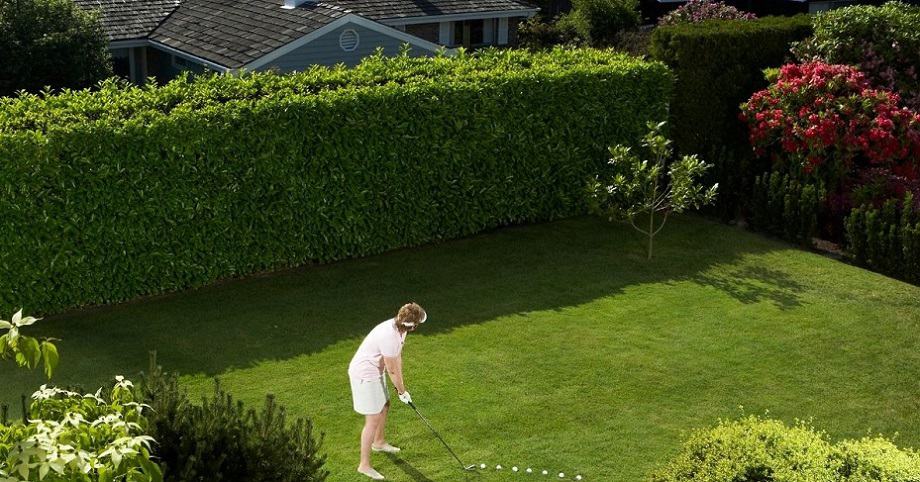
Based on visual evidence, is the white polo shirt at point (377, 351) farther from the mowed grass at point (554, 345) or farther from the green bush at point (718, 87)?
the green bush at point (718, 87)

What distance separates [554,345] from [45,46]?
16.6 metres

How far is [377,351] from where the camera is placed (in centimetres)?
1230

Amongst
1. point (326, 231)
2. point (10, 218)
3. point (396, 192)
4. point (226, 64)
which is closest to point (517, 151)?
point (396, 192)

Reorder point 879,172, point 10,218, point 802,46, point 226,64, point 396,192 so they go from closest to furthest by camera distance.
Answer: point 10,218
point 396,192
point 879,172
point 802,46
point 226,64

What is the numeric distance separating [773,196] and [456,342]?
7.95 meters

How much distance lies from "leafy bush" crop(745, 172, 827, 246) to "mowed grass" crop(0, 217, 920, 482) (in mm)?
779

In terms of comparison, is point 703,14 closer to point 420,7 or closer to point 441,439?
point 420,7

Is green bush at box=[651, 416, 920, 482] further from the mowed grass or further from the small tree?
the small tree

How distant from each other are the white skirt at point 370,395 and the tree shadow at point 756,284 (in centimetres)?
771

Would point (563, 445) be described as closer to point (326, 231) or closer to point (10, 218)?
point (326, 231)

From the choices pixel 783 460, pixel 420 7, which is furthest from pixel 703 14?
pixel 783 460

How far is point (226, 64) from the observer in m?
28.0

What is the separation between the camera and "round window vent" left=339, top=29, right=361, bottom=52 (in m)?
29.3

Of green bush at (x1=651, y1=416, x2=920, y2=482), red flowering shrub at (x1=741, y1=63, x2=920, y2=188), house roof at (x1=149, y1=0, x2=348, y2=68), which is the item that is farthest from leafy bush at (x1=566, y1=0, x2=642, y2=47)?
green bush at (x1=651, y1=416, x2=920, y2=482)
